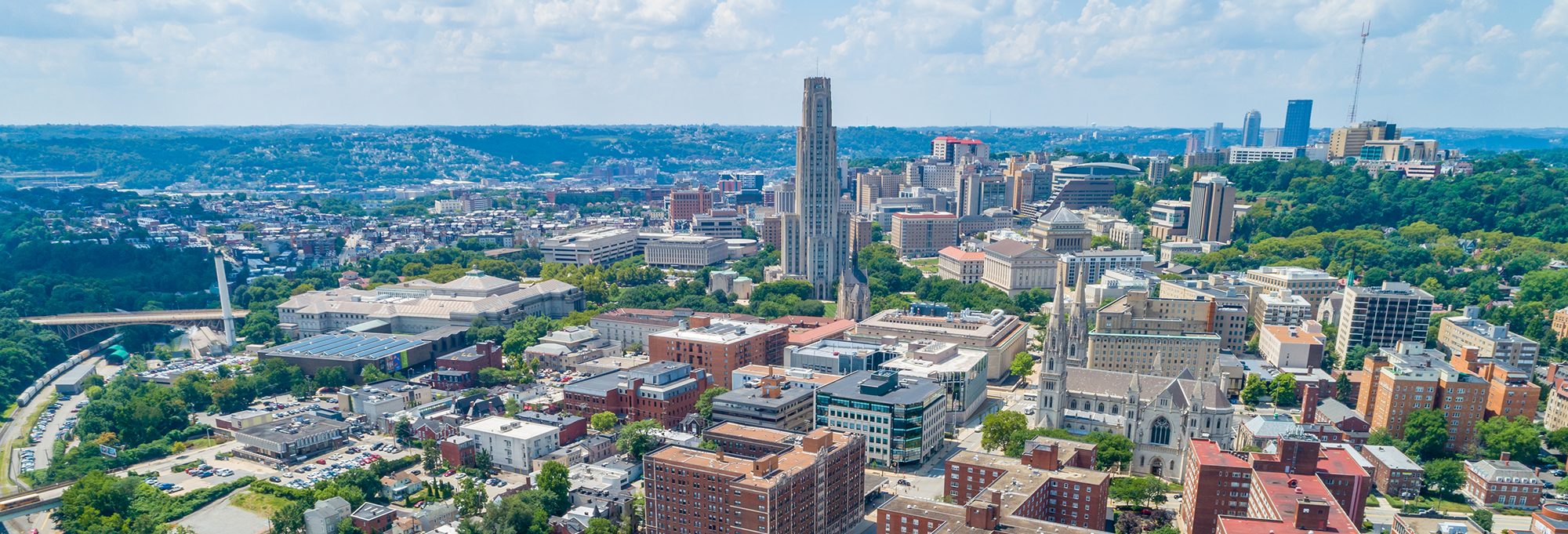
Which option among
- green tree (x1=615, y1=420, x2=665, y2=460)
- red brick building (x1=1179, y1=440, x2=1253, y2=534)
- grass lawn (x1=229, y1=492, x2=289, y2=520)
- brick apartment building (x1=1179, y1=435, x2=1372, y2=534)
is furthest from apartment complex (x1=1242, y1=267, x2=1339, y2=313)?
grass lawn (x1=229, y1=492, x2=289, y2=520)

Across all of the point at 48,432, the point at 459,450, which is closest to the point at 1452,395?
the point at 459,450

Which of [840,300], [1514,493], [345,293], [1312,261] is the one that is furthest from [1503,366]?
[345,293]

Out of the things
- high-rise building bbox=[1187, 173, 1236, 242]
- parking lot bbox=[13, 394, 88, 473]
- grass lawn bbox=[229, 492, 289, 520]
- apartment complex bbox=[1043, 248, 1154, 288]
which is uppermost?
high-rise building bbox=[1187, 173, 1236, 242]

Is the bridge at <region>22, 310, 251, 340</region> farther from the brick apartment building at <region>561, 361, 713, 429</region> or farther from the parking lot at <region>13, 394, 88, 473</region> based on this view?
the brick apartment building at <region>561, 361, 713, 429</region>

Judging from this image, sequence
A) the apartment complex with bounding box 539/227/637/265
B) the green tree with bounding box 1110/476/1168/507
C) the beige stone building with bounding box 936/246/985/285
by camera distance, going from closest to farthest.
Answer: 1. the green tree with bounding box 1110/476/1168/507
2. the beige stone building with bounding box 936/246/985/285
3. the apartment complex with bounding box 539/227/637/265

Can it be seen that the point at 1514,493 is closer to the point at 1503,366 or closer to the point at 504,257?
the point at 1503,366

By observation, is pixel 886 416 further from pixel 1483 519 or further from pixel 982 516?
pixel 1483 519

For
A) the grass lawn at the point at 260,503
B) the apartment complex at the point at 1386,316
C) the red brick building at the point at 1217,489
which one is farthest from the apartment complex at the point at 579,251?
the red brick building at the point at 1217,489

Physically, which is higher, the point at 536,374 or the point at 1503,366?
the point at 1503,366

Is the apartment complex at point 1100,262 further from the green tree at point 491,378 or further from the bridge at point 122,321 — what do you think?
the bridge at point 122,321
